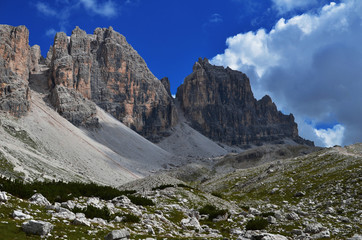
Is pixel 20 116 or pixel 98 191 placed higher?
pixel 20 116

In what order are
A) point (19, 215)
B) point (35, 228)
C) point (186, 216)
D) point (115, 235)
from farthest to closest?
Answer: point (186, 216)
point (19, 215)
point (115, 235)
point (35, 228)

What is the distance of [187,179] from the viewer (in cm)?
17575

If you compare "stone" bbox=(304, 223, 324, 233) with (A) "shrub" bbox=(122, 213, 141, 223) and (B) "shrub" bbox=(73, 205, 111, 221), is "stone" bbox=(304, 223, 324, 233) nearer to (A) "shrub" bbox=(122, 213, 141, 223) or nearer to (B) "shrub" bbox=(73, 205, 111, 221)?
(A) "shrub" bbox=(122, 213, 141, 223)

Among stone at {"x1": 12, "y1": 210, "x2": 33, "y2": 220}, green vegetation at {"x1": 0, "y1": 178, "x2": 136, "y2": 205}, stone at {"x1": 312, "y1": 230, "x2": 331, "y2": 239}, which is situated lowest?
stone at {"x1": 12, "y1": 210, "x2": 33, "y2": 220}

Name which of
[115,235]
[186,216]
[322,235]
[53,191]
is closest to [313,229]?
[322,235]

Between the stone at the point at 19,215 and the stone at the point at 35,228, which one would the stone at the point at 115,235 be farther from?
the stone at the point at 19,215

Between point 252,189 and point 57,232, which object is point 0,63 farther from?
point 57,232

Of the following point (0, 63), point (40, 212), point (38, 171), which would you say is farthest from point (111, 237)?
point (0, 63)

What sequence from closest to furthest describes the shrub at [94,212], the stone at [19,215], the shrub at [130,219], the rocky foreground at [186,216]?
1. the stone at [19,215]
2. the rocky foreground at [186,216]
3. the shrub at [94,212]
4. the shrub at [130,219]

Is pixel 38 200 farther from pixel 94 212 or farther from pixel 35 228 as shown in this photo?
pixel 35 228

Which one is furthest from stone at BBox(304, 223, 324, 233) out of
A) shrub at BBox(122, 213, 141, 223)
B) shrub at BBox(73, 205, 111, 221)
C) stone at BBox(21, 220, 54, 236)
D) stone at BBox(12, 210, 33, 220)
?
stone at BBox(12, 210, 33, 220)

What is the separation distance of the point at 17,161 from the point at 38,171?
7712 mm

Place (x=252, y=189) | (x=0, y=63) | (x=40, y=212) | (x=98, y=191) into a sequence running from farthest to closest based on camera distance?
(x=0, y=63) → (x=252, y=189) → (x=98, y=191) → (x=40, y=212)

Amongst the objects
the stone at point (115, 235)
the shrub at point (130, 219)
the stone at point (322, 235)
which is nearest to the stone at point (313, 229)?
the stone at point (322, 235)
